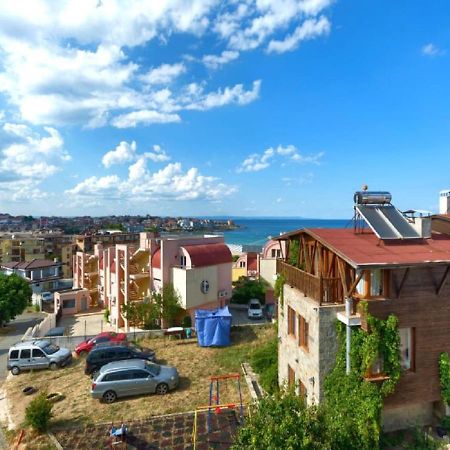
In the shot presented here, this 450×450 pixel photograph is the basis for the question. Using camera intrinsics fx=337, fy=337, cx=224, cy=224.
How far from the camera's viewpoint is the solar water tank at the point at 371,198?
1476cm

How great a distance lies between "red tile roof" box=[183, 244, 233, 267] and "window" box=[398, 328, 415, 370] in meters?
21.7

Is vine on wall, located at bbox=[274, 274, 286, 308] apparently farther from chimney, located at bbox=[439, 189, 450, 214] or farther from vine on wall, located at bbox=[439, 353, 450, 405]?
chimney, located at bbox=[439, 189, 450, 214]

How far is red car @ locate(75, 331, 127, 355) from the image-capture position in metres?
24.7

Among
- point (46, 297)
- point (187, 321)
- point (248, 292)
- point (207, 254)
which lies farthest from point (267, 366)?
point (46, 297)

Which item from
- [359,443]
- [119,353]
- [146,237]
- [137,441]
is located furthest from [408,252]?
[146,237]

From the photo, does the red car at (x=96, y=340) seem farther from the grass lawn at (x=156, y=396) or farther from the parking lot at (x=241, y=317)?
the parking lot at (x=241, y=317)

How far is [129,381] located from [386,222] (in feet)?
46.5

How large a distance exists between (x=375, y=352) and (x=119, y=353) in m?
15.5

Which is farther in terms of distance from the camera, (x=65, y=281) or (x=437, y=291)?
(x=65, y=281)

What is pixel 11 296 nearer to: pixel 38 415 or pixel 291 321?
pixel 38 415

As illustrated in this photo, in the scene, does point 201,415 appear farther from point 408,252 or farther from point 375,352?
point 408,252

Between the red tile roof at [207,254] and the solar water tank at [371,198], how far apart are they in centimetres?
1966

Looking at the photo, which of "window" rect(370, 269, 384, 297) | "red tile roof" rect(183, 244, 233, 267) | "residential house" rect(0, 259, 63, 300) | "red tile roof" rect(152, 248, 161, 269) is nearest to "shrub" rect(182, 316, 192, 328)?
"red tile roof" rect(183, 244, 233, 267)

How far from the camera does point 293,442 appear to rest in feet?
27.2
